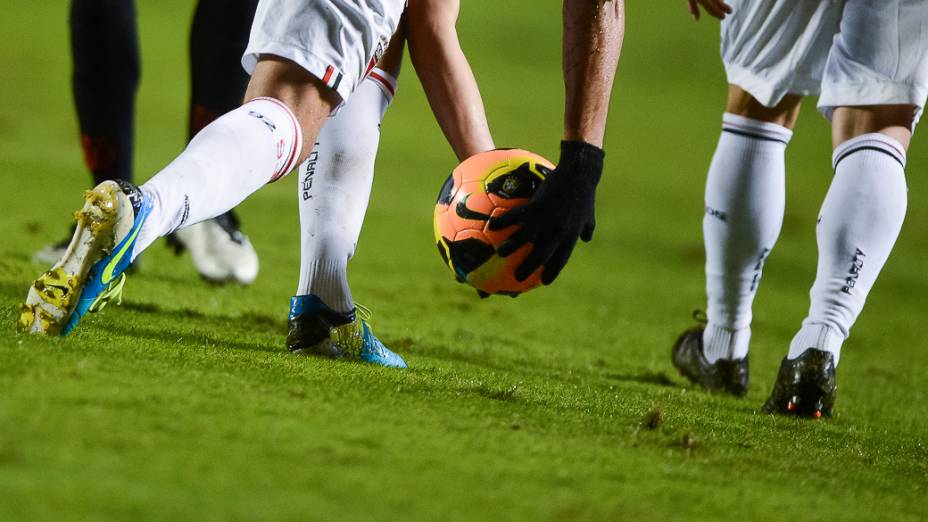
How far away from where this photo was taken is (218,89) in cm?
307

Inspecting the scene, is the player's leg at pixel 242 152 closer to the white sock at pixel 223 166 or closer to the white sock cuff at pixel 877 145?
the white sock at pixel 223 166

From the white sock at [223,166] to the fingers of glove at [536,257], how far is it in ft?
1.39

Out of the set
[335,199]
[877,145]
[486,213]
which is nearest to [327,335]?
[335,199]

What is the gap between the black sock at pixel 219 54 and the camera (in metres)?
3.05

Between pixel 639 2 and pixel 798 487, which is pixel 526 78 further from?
pixel 798 487

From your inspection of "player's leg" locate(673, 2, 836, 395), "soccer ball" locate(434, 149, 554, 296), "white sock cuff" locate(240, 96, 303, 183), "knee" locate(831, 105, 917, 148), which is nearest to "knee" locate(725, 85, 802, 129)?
"player's leg" locate(673, 2, 836, 395)

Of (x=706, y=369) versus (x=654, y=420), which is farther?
(x=706, y=369)

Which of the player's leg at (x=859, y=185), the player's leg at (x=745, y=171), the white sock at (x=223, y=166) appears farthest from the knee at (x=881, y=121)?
the white sock at (x=223, y=166)

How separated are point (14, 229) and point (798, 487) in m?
3.07

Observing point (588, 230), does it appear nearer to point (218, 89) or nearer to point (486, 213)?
point (486, 213)

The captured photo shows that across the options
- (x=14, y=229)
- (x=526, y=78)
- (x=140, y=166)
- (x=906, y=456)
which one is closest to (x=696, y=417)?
(x=906, y=456)

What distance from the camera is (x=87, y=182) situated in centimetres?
530

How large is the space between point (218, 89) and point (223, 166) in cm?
141

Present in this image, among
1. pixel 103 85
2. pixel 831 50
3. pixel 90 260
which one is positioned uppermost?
pixel 831 50
